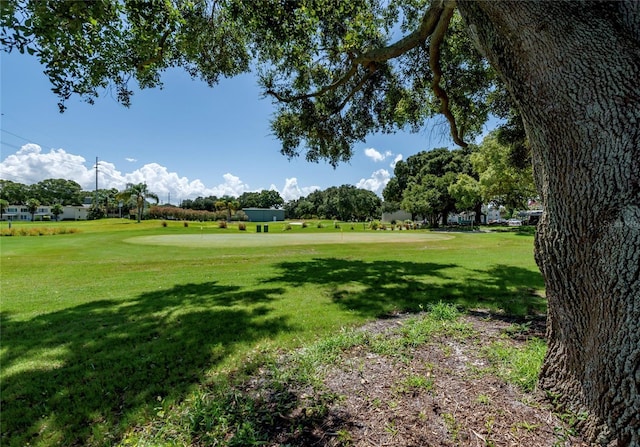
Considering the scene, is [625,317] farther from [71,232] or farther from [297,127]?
[71,232]

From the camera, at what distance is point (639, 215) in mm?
1736

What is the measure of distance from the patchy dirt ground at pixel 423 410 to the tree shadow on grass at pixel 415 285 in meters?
2.10

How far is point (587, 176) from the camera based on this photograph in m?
1.91

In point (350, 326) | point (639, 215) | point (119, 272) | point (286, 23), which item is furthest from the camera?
point (119, 272)

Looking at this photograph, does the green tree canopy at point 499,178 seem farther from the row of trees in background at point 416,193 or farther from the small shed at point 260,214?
the small shed at point 260,214

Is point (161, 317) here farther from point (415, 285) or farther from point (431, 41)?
point (431, 41)

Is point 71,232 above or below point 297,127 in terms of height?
below

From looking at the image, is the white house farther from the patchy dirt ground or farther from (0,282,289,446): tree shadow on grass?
the patchy dirt ground

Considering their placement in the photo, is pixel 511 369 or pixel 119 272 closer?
pixel 511 369

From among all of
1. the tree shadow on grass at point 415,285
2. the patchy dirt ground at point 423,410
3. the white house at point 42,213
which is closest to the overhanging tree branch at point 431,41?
the tree shadow on grass at point 415,285

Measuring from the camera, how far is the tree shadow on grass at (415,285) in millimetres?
5500

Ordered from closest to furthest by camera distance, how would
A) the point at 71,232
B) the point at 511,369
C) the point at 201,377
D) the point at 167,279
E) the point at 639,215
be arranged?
the point at 639,215 < the point at 511,369 < the point at 201,377 < the point at 167,279 < the point at 71,232

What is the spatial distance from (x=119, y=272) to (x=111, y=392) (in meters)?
7.84

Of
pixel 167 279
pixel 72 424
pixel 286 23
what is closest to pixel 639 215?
pixel 72 424
